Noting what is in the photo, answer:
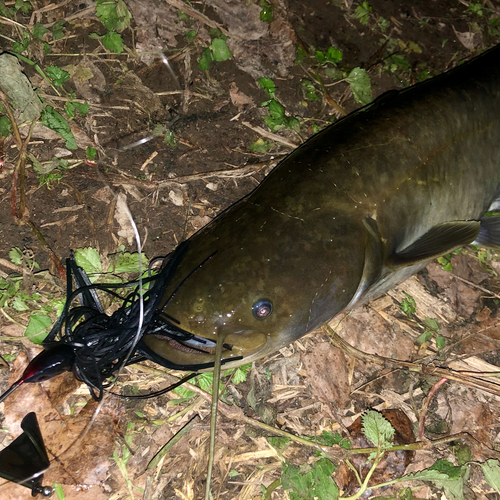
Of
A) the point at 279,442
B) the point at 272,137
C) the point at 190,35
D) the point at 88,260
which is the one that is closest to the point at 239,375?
the point at 279,442

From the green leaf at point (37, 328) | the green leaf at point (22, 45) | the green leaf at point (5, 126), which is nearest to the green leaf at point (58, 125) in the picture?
the green leaf at point (5, 126)

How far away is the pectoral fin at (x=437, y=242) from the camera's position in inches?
104

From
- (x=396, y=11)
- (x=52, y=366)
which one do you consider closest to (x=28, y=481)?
(x=52, y=366)

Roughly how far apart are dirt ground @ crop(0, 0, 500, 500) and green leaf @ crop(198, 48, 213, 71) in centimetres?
4

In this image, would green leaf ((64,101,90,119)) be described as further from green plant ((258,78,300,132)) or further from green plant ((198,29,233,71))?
green plant ((258,78,300,132))

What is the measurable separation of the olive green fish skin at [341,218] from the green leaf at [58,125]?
1.24m

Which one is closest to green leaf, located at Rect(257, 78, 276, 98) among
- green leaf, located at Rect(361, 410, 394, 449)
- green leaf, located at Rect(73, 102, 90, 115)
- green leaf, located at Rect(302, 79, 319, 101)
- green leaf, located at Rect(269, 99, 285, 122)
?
green leaf, located at Rect(269, 99, 285, 122)

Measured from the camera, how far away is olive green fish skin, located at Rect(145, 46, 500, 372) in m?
2.25

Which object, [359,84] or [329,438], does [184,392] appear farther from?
[359,84]

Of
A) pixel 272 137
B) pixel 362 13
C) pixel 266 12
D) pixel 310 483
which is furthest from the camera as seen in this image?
pixel 362 13

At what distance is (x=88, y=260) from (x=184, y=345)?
3.09ft

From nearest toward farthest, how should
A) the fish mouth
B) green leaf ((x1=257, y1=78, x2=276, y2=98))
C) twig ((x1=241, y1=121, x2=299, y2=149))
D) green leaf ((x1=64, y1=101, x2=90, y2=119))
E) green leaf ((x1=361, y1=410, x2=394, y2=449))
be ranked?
the fish mouth < green leaf ((x1=361, y1=410, x2=394, y2=449)) < green leaf ((x1=64, y1=101, x2=90, y2=119)) < twig ((x1=241, y1=121, x2=299, y2=149)) < green leaf ((x1=257, y1=78, x2=276, y2=98))

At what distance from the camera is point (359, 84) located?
385 cm

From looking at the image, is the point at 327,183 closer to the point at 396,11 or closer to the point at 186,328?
the point at 186,328
